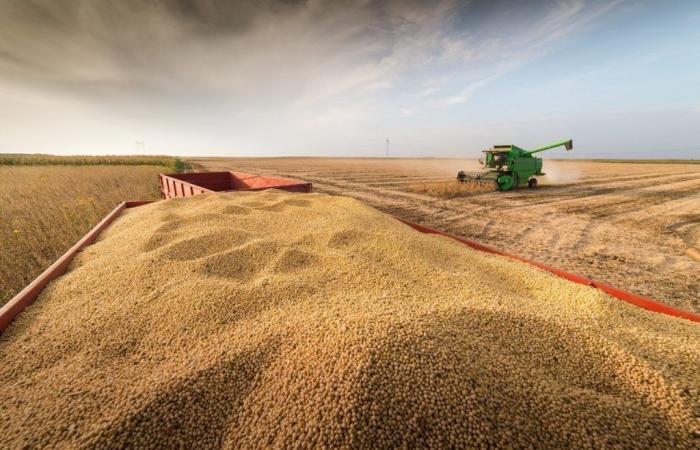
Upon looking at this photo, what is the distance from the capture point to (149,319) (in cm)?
140

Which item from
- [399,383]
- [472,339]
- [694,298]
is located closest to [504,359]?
[472,339]

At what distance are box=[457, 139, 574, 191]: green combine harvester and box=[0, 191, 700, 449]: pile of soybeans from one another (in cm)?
869

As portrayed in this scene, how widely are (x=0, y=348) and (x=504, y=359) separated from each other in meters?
2.12

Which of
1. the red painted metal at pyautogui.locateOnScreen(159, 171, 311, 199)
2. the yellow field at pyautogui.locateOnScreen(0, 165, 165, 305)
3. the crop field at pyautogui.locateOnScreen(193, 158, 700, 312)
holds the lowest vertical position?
the crop field at pyautogui.locateOnScreen(193, 158, 700, 312)

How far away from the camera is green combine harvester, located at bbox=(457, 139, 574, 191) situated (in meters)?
9.44

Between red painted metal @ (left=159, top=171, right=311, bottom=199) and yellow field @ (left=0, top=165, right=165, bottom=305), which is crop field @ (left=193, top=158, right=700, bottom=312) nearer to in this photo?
red painted metal @ (left=159, top=171, right=311, bottom=199)

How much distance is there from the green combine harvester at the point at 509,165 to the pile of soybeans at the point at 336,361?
28.5 feet

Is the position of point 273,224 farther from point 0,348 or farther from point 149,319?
point 0,348

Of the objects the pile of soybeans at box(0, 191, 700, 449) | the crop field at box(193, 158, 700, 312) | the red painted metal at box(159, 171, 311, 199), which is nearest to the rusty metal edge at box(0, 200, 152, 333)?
the pile of soybeans at box(0, 191, 700, 449)

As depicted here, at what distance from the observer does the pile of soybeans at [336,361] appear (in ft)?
2.85

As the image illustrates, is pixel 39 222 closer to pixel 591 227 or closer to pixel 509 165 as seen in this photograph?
pixel 591 227

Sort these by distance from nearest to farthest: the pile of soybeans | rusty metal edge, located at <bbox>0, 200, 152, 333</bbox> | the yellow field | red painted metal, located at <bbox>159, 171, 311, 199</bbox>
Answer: the pile of soybeans
rusty metal edge, located at <bbox>0, 200, 152, 333</bbox>
the yellow field
red painted metal, located at <bbox>159, 171, 311, 199</bbox>

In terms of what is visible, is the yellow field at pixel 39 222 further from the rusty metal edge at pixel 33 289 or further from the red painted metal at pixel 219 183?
the red painted metal at pixel 219 183

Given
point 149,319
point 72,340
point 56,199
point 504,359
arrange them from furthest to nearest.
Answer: point 56,199
point 149,319
point 72,340
point 504,359
